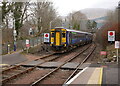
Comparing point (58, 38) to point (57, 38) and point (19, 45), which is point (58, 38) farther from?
point (19, 45)

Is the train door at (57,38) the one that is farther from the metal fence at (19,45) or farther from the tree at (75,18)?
the tree at (75,18)

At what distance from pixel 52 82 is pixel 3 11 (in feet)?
77.4

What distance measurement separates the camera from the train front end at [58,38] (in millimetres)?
22891

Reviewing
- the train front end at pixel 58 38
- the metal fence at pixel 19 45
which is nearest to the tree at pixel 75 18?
the metal fence at pixel 19 45

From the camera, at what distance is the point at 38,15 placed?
3938 cm

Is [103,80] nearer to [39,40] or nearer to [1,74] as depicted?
[1,74]

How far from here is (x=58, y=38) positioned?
23109 mm

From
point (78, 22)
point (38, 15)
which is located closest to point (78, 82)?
point (38, 15)

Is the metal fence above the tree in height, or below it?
below

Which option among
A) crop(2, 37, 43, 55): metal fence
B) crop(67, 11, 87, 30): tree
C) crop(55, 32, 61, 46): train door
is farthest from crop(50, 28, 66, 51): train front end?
crop(67, 11, 87, 30): tree

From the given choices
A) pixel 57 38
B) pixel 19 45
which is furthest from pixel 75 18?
pixel 57 38

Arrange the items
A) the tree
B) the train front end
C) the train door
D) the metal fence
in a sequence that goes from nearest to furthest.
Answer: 1. the metal fence
2. the train front end
3. the train door
4. the tree

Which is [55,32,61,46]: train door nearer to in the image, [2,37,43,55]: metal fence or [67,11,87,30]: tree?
[2,37,43,55]: metal fence

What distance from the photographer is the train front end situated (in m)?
22.9
